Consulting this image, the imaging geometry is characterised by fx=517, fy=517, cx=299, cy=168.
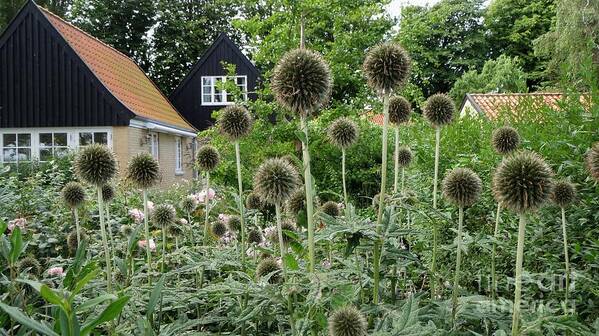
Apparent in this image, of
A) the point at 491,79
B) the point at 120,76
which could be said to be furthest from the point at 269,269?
the point at 491,79

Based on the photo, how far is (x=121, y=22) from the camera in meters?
32.1

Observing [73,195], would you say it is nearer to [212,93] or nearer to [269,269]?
[269,269]

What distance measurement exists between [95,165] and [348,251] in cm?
147

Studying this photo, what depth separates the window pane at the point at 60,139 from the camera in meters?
18.3

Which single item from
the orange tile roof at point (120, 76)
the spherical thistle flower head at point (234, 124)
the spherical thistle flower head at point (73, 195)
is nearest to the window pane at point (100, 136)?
the orange tile roof at point (120, 76)

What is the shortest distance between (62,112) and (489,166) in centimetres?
1727

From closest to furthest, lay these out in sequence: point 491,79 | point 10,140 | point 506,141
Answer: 1. point 506,141
2. point 10,140
3. point 491,79

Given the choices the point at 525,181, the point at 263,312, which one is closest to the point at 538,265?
the point at 525,181

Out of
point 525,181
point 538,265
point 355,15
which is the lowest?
point 538,265

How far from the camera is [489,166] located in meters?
3.86

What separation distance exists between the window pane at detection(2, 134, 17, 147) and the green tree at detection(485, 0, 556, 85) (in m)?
28.0

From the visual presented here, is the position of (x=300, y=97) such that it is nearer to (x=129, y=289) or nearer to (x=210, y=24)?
(x=129, y=289)

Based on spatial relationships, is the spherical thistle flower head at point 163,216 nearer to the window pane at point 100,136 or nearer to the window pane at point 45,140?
the window pane at point 100,136

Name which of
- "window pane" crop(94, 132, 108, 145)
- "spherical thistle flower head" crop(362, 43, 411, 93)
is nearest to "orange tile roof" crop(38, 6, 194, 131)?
"window pane" crop(94, 132, 108, 145)
